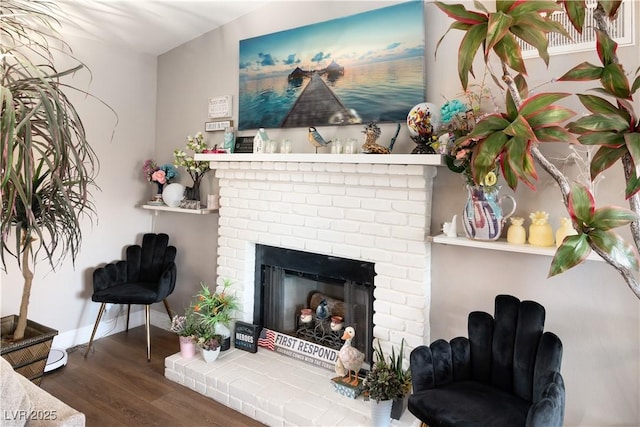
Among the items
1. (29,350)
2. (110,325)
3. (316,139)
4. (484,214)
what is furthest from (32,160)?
(110,325)

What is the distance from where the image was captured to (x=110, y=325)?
3.53 m

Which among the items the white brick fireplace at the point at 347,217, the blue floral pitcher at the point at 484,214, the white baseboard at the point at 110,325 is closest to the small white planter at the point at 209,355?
the white brick fireplace at the point at 347,217

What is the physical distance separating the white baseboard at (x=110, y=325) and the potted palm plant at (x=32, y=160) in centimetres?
57

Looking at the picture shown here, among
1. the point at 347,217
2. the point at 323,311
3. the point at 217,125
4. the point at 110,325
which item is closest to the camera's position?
the point at 347,217

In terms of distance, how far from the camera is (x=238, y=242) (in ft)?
10.0

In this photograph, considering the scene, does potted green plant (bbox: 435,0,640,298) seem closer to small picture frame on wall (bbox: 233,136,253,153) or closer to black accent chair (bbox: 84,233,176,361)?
small picture frame on wall (bbox: 233,136,253,153)

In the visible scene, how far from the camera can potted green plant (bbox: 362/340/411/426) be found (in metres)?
2.11

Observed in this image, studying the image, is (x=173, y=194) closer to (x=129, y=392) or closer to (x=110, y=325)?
(x=110, y=325)

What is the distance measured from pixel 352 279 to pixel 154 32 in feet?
8.29

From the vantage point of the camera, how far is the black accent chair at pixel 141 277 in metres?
3.02

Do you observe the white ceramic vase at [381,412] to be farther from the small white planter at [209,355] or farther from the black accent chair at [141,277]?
the black accent chair at [141,277]

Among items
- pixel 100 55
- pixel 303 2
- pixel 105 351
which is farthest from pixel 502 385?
pixel 100 55

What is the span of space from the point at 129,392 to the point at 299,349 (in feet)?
3.71

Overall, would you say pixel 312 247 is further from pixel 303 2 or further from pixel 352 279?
pixel 303 2
